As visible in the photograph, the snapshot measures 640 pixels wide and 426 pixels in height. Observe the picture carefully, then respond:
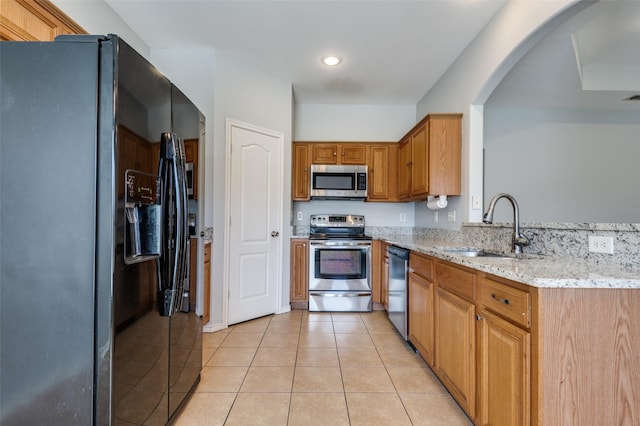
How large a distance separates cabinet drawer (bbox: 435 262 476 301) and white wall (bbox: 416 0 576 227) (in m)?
0.93

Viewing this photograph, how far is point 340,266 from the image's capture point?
3.46m

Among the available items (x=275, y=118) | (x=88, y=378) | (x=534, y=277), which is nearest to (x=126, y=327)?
(x=88, y=378)

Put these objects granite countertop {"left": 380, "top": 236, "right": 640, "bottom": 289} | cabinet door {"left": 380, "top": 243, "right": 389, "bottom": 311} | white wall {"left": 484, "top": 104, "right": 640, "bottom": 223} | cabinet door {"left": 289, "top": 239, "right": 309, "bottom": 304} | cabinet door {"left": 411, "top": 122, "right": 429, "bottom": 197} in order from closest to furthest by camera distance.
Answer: granite countertop {"left": 380, "top": 236, "right": 640, "bottom": 289} < cabinet door {"left": 411, "top": 122, "right": 429, "bottom": 197} < cabinet door {"left": 380, "top": 243, "right": 389, "bottom": 311} < cabinet door {"left": 289, "top": 239, "right": 309, "bottom": 304} < white wall {"left": 484, "top": 104, "right": 640, "bottom": 223}

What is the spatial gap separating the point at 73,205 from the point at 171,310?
23.9 inches

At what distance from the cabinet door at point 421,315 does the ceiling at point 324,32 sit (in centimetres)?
207

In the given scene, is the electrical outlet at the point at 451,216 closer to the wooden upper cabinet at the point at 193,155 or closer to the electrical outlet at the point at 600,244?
the electrical outlet at the point at 600,244

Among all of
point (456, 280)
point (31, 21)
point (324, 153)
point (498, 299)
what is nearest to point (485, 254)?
point (456, 280)

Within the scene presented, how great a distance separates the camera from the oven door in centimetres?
343

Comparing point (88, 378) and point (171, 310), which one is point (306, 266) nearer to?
point (171, 310)

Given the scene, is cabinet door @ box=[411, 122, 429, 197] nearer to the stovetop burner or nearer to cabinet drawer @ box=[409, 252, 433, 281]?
cabinet drawer @ box=[409, 252, 433, 281]

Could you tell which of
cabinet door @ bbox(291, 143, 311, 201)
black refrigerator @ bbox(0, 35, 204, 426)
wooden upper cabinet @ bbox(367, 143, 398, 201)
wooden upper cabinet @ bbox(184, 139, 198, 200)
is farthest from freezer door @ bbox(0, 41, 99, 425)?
wooden upper cabinet @ bbox(367, 143, 398, 201)

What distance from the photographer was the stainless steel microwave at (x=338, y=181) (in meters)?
3.79

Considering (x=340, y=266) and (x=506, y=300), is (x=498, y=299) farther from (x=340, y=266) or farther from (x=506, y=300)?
(x=340, y=266)

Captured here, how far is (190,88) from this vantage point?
9.43 feet
